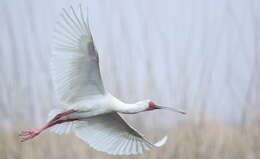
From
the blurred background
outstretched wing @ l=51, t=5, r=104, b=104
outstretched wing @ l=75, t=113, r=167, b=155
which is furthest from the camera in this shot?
the blurred background

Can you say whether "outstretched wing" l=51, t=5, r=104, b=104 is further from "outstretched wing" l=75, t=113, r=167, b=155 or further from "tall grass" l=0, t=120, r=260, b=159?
"tall grass" l=0, t=120, r=260, b=159

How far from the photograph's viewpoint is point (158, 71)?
6.43 feet

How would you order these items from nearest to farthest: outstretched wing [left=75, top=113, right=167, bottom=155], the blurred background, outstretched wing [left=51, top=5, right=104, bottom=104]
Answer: outstretched wing [left=51, top=5, right=104, bottom=104], outstretched wing [left=75, top=113, right=167, bottom=155], the blurred background

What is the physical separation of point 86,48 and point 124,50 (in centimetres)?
54

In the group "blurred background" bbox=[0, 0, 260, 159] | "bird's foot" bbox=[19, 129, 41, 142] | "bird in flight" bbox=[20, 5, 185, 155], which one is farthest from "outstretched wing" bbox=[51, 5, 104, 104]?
"blurred background" bbox=[0, 0, 260, 159]

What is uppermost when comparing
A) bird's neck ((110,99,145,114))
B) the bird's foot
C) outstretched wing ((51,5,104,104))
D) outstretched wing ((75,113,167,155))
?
outstretched wing ((51,5,104,104))

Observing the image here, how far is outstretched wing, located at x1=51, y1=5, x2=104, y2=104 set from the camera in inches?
54.2

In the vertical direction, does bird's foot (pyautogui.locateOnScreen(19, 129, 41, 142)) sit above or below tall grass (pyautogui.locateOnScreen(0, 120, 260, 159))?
above

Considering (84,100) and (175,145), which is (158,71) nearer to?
(175,145)

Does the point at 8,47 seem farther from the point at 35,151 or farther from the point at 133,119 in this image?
the point at 133,119

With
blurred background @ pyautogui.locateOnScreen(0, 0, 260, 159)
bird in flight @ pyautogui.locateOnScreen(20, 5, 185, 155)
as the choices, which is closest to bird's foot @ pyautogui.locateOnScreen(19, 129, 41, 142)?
bird in flight @ pyautogui.locateOnScreen(20, 5, 185, 155)

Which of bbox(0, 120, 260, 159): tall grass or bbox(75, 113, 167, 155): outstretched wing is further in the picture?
bbox(0, 120, 260, 159): tall grass

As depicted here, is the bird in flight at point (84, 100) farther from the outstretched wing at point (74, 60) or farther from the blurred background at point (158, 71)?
the blurred background at point (158, 71)

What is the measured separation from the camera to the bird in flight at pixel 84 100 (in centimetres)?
140
